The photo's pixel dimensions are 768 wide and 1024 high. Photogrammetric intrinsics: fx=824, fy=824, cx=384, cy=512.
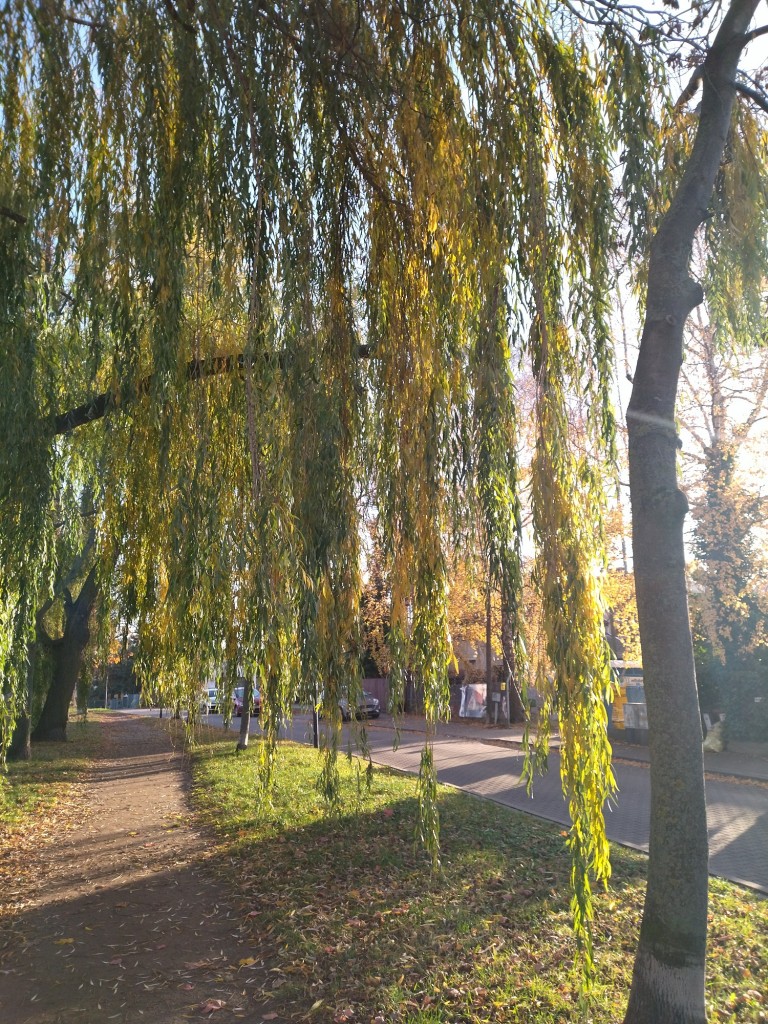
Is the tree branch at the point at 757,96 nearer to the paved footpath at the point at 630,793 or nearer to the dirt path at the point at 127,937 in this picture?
the paved footpath at the point at 630,793

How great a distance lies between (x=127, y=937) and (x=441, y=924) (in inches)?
96.2

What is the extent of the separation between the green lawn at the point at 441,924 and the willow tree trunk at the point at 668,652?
853 millimetres

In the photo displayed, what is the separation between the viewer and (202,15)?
5.20 metres

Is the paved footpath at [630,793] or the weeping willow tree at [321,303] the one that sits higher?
the weeping willow tree at [321,303]

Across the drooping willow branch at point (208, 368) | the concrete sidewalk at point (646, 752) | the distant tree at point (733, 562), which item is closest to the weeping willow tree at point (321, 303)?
the drooping willow branch at point (208, 368)

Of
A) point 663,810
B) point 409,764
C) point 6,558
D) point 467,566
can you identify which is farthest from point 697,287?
Result: point 409,764

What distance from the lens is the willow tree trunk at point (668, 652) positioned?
399cm

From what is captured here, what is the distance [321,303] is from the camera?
5211 millimetres

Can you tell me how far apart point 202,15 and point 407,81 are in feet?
4.42

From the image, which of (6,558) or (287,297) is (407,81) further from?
(6,558)

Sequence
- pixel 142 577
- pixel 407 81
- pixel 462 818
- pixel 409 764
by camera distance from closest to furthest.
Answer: pixel 407 81, pixel 142 577, pixel 462 818, pixel 409 764

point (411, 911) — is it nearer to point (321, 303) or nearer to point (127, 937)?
point (127, 937)

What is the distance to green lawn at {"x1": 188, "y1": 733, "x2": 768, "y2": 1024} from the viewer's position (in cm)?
496

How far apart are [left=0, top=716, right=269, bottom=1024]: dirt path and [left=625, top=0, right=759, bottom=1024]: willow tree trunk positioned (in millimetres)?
2438
